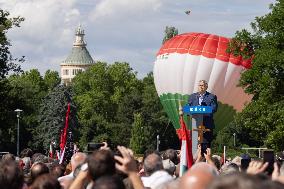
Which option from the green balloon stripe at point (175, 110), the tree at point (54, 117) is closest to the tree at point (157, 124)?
the tree at point (54, 117)

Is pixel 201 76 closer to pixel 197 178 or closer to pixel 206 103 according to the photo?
pixel 206 103

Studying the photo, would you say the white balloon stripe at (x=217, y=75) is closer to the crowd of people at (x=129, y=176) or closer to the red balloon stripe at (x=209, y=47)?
the red balloon stripe at (x=209, y=47)

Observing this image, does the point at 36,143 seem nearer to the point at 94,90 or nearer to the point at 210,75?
the point at 94,90

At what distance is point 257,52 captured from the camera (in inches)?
2080

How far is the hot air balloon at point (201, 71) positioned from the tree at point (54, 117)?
45.4 metres

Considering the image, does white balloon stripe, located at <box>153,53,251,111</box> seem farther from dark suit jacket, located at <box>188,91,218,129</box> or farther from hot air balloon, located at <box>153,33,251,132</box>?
dark suit jacket, located at <box>188,91,218,129</box>

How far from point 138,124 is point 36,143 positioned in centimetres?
1090

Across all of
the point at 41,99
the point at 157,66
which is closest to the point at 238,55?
the point at 157,66

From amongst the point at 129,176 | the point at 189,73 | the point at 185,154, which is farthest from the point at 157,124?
the point at 129,176

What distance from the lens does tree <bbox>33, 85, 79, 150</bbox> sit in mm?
105125

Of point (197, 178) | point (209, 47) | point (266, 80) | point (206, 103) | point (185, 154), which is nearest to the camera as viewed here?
point (197, 178)

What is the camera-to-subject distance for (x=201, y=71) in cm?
5656

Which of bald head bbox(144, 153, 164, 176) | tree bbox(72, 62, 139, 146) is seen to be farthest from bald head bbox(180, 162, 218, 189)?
tree bbox(72, 62, 139, 146)

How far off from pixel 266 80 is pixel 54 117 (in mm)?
58385
